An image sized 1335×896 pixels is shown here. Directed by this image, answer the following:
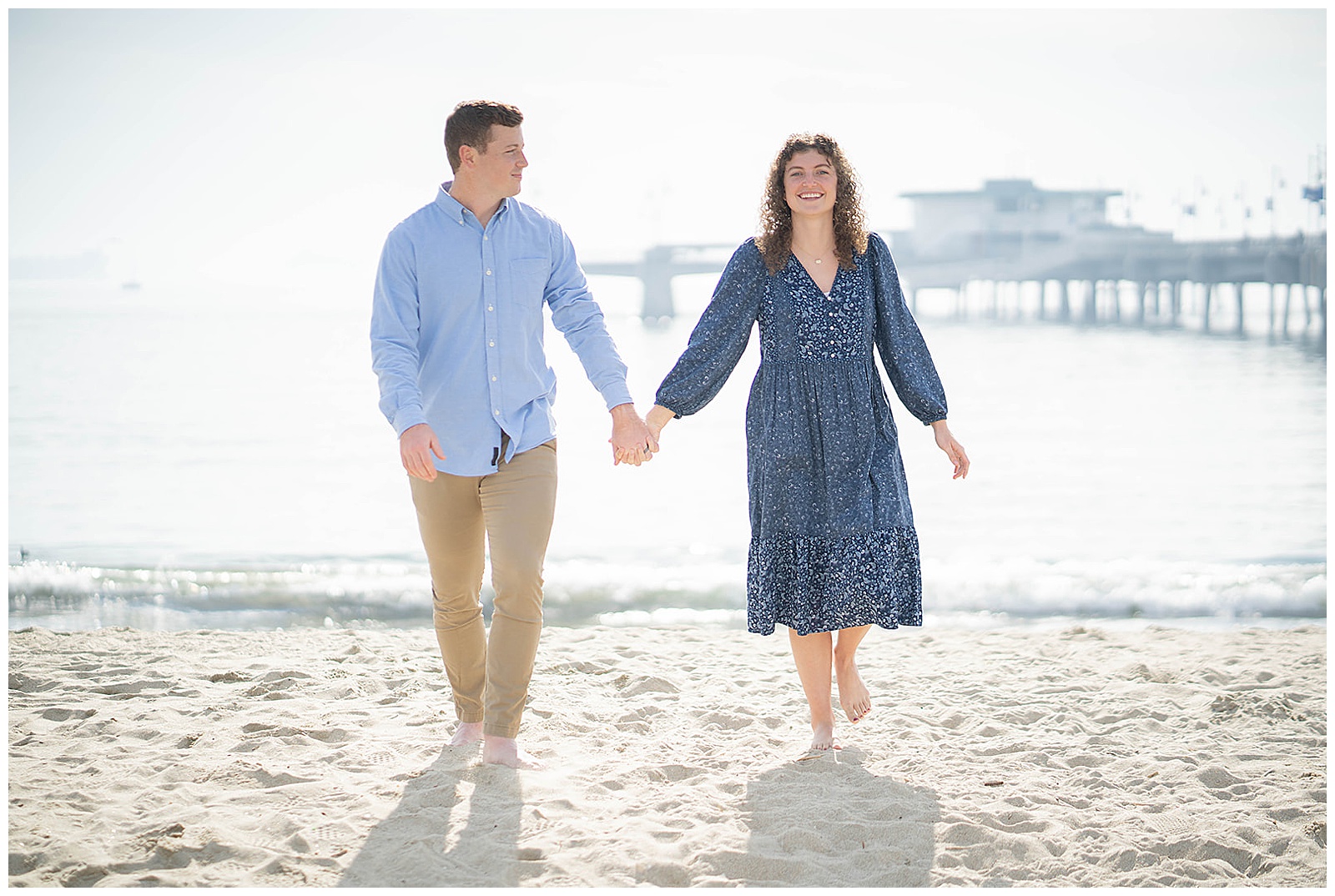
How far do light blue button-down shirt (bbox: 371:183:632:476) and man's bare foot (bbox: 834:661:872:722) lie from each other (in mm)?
1080

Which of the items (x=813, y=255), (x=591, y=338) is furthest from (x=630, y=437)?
Answer: (x=813, y=255)

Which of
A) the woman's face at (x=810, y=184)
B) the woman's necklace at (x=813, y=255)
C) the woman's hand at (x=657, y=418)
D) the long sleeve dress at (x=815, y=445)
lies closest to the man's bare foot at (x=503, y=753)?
the long sleeve dress at (x=815, y=445)

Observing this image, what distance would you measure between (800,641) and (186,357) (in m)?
32.1

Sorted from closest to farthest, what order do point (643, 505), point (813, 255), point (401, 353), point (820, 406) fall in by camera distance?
point (401, 353), point (820, 406), point (813, 255), point (643, 505)

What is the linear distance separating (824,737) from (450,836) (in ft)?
4.05

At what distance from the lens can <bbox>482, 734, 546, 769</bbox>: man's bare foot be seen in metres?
3.00

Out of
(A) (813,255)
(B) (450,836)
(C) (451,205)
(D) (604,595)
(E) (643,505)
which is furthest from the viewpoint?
(E) (643,505)

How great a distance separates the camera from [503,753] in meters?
3.01

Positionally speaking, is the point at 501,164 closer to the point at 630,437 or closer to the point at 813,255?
the point at 630,437

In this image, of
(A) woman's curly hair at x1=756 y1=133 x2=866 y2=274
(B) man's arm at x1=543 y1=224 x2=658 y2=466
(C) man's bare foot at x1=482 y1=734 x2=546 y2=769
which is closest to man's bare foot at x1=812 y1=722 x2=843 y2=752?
(C) man's bare foot at x1=482 y1=734 x2=546 y2=769

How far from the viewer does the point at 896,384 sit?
3.23 m

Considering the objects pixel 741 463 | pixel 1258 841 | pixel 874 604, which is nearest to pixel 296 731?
pixel 874 604

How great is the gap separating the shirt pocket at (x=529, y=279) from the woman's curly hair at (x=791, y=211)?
663 millimetres

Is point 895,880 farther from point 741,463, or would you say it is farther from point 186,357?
point 186,357
